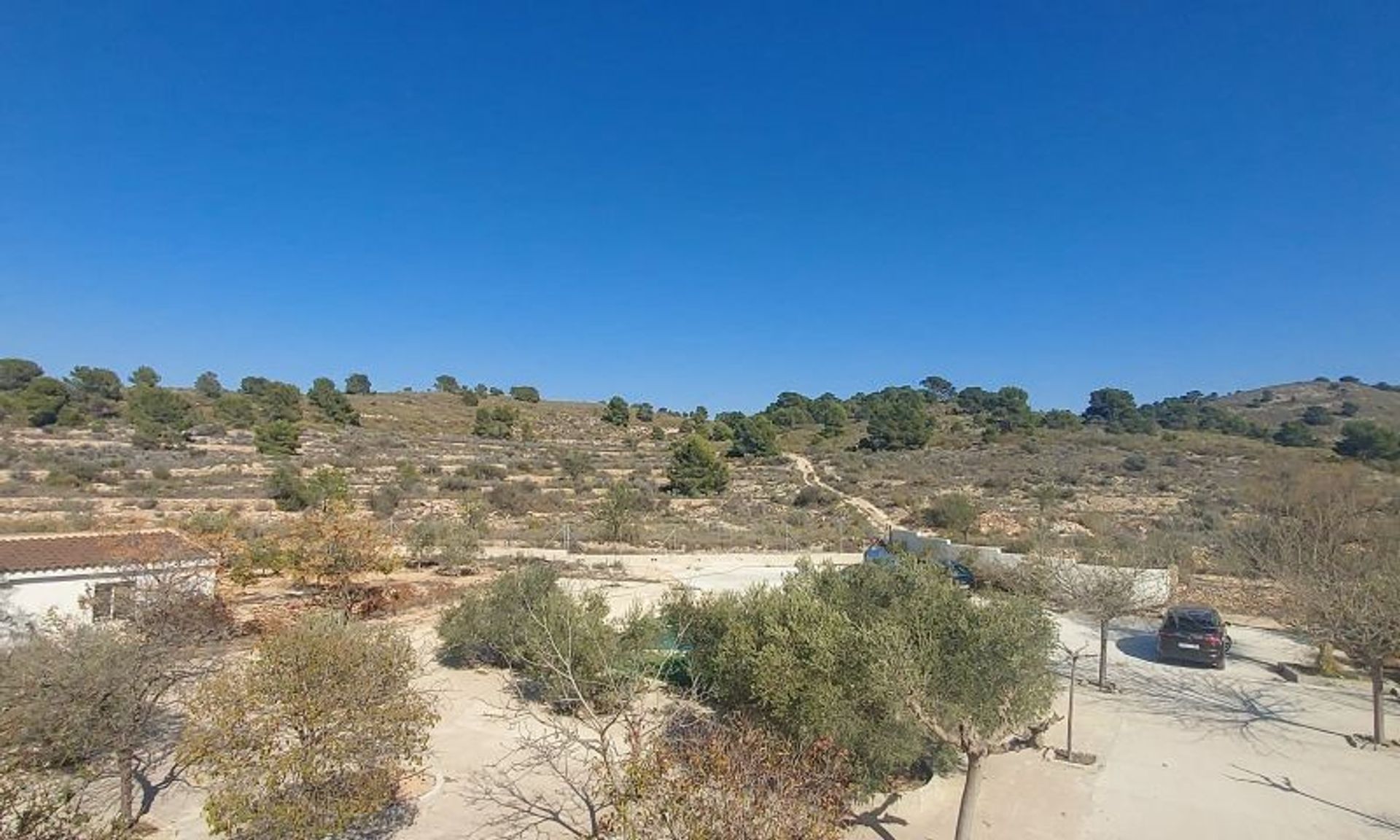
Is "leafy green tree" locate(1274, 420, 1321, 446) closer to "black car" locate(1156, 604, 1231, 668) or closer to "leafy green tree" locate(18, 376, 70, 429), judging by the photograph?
"black car" locate(1156, 604, 1231, 668)

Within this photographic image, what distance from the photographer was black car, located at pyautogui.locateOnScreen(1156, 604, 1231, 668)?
18203mm

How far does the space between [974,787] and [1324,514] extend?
2427cm

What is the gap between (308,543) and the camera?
2062 cm

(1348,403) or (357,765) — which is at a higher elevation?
(1348,403)

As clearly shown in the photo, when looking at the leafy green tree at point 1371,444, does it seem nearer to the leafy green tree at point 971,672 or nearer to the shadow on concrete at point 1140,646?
the shadow on concrete at point 1140,646

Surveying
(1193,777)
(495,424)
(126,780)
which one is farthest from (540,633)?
(495,424)

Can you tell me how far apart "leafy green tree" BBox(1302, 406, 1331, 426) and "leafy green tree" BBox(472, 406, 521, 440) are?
89.0m

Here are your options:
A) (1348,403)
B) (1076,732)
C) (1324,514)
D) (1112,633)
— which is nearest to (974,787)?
(1076,732)

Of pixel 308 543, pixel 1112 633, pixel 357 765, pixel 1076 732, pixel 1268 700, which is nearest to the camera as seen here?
pixel 357 765

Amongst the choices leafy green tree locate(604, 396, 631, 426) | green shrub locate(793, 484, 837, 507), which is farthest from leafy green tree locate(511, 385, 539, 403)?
green shrub locate(793, 484, 837, 507)

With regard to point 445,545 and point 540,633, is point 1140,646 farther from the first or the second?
point 445,545

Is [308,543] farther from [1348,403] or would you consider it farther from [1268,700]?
[1348,403]

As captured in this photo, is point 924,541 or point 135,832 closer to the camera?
point 135,832

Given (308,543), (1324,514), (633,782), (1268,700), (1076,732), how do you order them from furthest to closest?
(1324,514) → (308,543) → (1268,700) → (1076,732) → (633,782)
